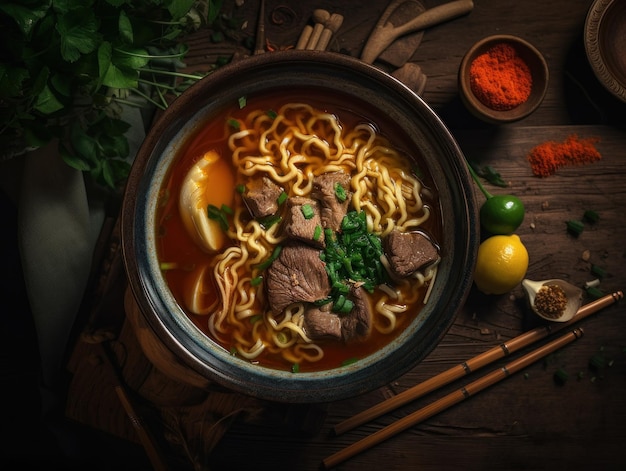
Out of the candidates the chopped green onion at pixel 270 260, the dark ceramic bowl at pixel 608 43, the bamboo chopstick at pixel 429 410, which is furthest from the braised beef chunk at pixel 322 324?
the dark ceramic bowl at pixel 608 43

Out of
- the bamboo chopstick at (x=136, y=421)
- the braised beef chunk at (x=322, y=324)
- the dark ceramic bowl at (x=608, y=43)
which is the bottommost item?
the bamboo chopstick at (x=136, y=421)

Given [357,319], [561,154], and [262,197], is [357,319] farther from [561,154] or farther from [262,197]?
[561,154]

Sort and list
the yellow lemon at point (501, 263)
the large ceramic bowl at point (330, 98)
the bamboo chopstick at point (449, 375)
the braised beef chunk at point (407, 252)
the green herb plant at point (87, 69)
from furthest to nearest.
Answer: the bamboo chopstick at point (449, 375)
the yellow lemon at point (501, 263)
the braised beef chunk at point (407, 252)
the large ceramic bowl at point (330, 98)
the green herb plant at point (87, 69)

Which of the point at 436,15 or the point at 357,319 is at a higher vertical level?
the point at 436,15

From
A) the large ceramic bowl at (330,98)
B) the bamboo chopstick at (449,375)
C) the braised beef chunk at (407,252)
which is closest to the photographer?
the large ceramic bowl at (330,98)

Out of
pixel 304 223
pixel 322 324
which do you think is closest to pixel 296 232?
pixel 304 223

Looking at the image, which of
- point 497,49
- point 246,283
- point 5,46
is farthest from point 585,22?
point 5,46

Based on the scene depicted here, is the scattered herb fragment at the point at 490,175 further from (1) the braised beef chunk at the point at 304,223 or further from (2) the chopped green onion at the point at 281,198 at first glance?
(2) the chopped green onion at the point at 281,198
